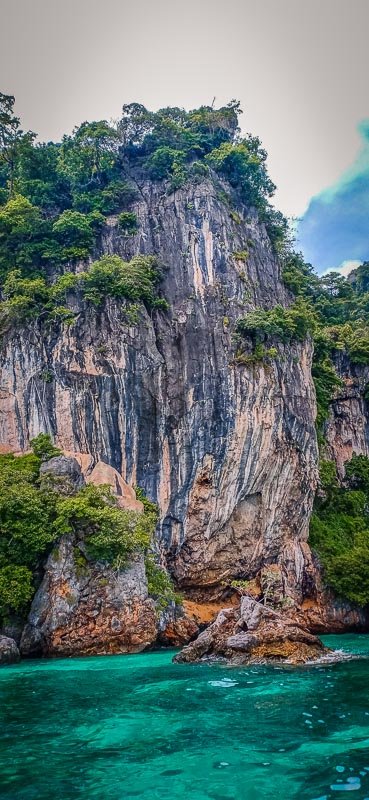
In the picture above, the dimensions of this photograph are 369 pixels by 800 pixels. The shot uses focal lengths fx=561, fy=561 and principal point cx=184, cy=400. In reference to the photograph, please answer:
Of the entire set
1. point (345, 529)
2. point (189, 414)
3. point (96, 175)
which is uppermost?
point (96, 175)

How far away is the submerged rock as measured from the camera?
547 inches

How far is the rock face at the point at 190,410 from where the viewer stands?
24.0 metres

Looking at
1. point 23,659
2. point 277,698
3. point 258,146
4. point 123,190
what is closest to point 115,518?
point 23,659

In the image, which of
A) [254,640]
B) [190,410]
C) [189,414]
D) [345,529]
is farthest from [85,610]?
[345,529]

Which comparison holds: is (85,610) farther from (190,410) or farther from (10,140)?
(10,140)

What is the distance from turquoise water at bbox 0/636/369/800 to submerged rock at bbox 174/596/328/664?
1.09 m

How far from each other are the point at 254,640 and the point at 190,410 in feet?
40.3

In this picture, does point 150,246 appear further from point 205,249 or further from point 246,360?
point 246,360

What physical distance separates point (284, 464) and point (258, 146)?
63.5ft

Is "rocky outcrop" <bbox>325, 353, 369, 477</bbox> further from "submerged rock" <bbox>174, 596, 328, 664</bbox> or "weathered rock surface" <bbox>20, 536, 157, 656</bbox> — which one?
"submerged rock" <bbox>174, 596, 328, 664</bbox>

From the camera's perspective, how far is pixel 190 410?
82.1 ft

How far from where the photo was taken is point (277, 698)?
32.1 feet

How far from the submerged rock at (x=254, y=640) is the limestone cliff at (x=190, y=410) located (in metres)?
8.96

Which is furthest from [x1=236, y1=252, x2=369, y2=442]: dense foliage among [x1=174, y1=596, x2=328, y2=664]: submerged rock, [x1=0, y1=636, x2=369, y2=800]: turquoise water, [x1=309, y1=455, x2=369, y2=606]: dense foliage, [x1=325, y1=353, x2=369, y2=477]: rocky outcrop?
[x1=0, y1=636, x2=369, y2=800]: turquoise water
